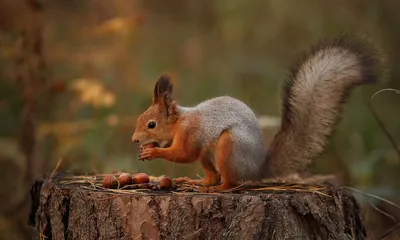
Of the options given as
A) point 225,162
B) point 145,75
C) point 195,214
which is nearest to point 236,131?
point 225,162

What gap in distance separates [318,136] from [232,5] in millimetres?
4227

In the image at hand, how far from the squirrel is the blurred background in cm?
143

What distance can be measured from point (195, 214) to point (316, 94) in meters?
0.70

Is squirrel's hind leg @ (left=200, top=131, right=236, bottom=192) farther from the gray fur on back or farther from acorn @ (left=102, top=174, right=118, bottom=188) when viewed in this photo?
acorn @ (left=102, top=174, right=118, bottom=188)

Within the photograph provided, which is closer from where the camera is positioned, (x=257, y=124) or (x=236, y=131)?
(x=236, y=131)

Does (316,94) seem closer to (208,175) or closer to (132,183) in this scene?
(208,175)

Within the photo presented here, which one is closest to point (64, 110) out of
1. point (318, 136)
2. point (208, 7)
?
point (208, 7)

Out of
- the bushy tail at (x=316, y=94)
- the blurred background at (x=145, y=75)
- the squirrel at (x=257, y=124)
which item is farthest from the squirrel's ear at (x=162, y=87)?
the blurred background at (x=145, y=75)

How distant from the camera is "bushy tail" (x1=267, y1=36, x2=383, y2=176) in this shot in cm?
234

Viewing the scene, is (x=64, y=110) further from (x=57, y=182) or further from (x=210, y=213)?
(x=210, y=213)

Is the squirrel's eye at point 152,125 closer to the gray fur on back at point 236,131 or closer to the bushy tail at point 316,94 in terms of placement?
the gray fur on back at point 236,131

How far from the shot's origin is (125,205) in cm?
210

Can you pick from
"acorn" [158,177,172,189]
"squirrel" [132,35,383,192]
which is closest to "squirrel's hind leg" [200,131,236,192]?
"squirrel" [132,35,383,192]

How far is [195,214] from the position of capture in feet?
6.78
